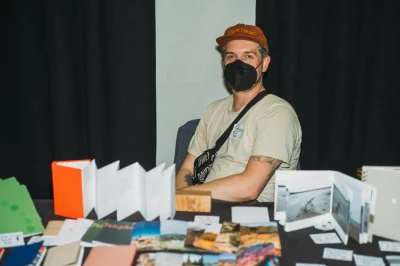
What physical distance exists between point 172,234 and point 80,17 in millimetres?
1810

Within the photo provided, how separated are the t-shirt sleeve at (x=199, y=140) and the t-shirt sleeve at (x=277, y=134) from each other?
41 cm

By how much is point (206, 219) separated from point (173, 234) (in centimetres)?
17

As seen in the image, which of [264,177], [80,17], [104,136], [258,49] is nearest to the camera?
[264,177]

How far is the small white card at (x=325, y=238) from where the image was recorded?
1.31 metres

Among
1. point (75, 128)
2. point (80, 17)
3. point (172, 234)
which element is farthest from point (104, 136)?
point (172, 234)

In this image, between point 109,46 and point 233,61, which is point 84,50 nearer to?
point 109,46

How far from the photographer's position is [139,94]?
272cm

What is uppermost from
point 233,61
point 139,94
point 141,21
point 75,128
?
point 141,21

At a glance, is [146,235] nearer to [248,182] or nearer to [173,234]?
[173,234]

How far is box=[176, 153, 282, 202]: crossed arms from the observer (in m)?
1.79

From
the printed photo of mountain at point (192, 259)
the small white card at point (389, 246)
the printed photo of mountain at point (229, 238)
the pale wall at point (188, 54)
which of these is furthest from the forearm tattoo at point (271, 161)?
the pale wall at point (188, 54)

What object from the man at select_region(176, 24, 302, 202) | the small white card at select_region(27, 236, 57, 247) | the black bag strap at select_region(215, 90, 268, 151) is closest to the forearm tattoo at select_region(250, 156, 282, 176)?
the man at select_region(176, 24, 302, 202)

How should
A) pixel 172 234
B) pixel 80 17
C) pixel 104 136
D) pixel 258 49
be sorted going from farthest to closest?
1. pixel 104 136
2. pixel 80 17
3. pixel 258 49
4. pixel 172 234

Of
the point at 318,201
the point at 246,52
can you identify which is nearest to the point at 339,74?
the point at 246,52
